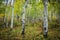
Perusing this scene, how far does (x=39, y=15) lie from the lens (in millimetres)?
49906

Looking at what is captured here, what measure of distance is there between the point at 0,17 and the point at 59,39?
39.6 metres

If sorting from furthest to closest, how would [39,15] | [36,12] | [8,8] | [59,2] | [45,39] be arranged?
[39,15]
[36,12]
[8,8]
[59,2]
[45,39]

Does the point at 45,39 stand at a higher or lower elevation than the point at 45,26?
lower

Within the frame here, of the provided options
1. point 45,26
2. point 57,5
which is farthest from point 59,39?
point 57,5

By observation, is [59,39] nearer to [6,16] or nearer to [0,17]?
[6,16]

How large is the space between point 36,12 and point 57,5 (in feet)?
70.8

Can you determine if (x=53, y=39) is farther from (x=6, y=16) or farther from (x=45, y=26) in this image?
(x=6, y=16)

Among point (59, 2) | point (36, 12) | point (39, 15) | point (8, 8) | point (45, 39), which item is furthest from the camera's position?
point (39, 15)

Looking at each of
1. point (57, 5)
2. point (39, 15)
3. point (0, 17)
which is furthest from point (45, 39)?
point (0, 17)

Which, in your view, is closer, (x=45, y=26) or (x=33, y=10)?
(x=45, y=26)

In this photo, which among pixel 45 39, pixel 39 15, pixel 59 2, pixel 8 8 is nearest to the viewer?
pixel 45 39

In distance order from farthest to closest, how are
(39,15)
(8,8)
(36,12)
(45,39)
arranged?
(39,15)
(36,12)
(8,8)
(45,39)

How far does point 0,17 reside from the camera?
5253 centimetres

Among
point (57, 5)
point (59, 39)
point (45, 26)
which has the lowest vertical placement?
point (59, 39)
